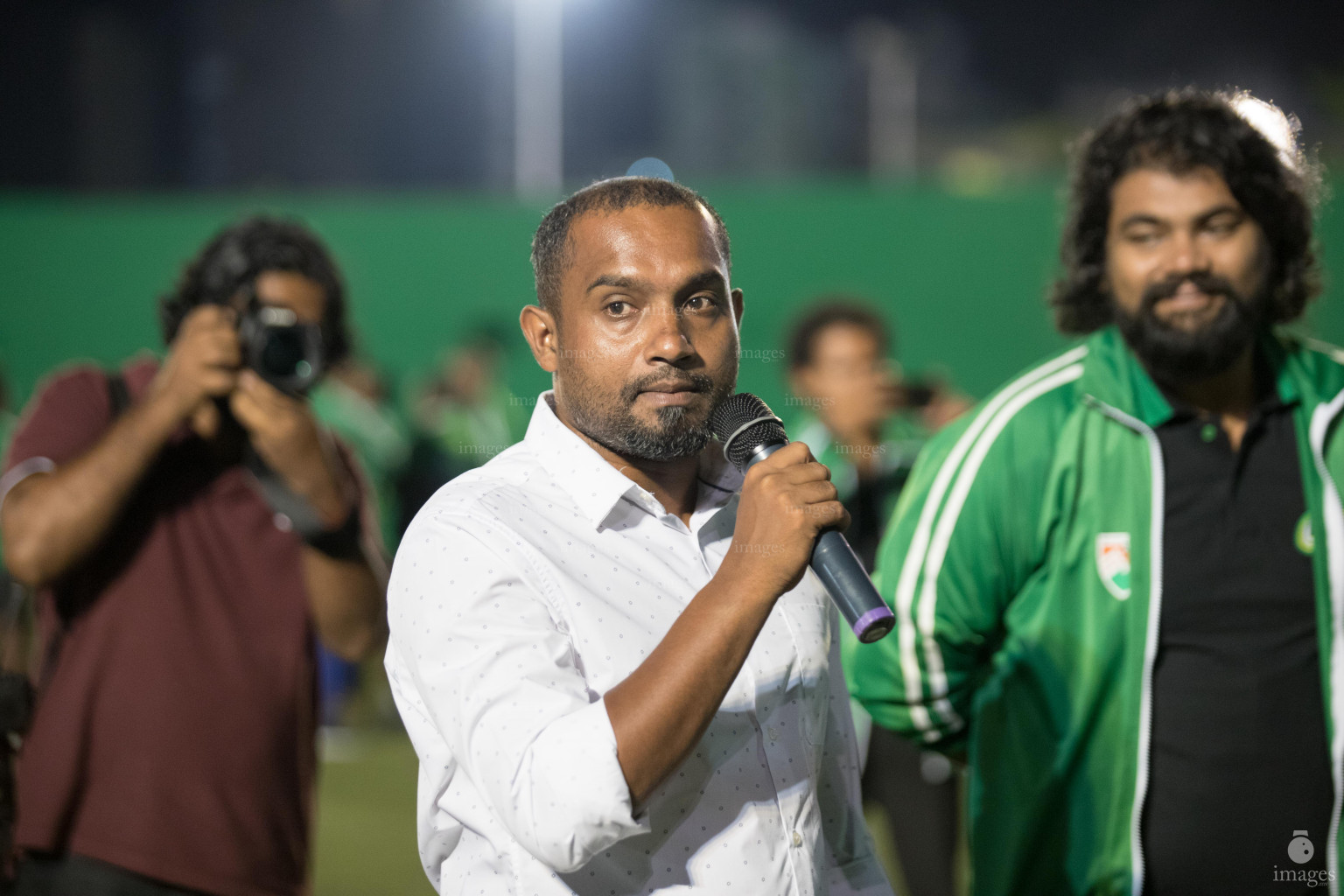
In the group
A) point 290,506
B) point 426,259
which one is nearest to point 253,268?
point 290,506

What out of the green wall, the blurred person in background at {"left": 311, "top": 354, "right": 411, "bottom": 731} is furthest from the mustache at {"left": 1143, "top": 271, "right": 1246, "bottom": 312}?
the green wall

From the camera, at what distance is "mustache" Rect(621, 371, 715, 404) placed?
4.44ft

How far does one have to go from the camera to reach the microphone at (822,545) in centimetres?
123

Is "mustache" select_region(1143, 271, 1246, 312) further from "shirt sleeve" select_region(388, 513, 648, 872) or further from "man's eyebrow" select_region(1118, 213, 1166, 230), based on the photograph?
"shirt sleeve" select_region(388, 513, 648, 872)

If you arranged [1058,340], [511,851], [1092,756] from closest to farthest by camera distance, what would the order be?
[511,851]
[1092,756]
[1058,340]

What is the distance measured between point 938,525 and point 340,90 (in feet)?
29.2

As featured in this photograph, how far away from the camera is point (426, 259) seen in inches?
381

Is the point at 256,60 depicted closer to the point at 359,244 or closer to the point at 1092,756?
the point at 359,244

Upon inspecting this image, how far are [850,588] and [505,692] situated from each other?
366 millimetres

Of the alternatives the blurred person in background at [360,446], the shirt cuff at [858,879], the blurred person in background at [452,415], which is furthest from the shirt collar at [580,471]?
the blurred person in background at [360,446]

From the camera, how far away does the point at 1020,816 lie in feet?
6.87

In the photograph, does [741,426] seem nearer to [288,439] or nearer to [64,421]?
[288,439]

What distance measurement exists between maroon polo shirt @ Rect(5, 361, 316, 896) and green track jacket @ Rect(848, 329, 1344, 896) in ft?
3.47

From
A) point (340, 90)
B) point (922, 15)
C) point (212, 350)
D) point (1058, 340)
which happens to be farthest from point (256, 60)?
point (212, 350)
